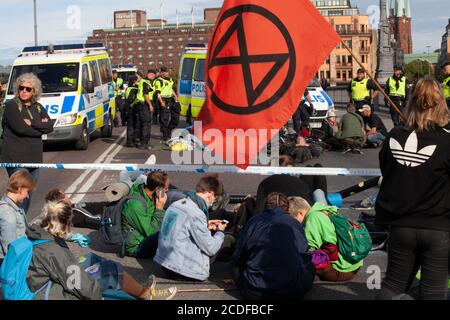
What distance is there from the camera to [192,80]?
23812 mm

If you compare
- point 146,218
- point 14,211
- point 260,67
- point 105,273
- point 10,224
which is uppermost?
point 260,67

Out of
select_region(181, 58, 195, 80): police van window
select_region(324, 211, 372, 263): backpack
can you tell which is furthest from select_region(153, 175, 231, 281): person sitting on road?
select_region(181, 58, 195, 80): police van window

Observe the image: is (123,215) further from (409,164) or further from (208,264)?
(409,164)

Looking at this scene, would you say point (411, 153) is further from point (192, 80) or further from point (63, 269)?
point (192, 80)

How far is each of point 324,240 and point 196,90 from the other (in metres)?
17.0

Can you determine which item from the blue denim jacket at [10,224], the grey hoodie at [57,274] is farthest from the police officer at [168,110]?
the grey hoodie at [57,274]

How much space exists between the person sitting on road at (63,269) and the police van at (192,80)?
1667cm

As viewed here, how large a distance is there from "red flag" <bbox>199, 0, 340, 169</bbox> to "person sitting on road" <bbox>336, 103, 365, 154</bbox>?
10935 millimetres

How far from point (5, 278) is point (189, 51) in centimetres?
2049

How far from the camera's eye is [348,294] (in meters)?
6.54

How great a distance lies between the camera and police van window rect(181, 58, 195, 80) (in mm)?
24359

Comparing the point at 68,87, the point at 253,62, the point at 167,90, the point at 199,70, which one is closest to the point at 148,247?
the point at 253,62

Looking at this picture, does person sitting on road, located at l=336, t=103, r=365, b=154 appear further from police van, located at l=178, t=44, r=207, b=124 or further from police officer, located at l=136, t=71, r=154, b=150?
police van, located at l=178, t=44, r=207, b=124

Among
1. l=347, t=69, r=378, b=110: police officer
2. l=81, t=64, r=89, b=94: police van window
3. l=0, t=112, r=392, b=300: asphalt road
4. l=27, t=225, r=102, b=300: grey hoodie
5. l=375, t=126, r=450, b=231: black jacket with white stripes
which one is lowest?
l=0, t=112, r=392, b=300: asphalt road
